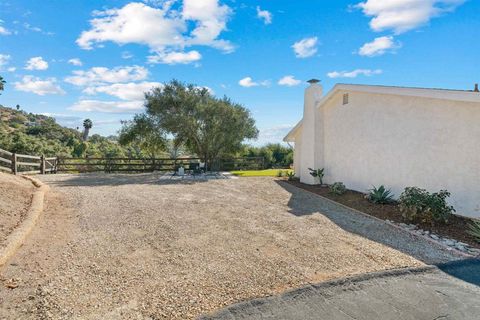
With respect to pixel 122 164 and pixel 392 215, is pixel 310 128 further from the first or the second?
pixel 122 164

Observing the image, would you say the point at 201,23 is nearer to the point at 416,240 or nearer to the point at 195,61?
the point at 195,61

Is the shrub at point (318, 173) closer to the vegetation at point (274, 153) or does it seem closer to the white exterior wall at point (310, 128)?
the white exterior wall at point (310, 128)

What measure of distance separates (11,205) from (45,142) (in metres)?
32.1

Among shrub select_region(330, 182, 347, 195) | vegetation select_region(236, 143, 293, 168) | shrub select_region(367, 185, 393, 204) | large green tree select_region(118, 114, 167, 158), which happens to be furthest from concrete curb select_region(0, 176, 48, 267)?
vegetation select_region(236, 143, 293, 168)

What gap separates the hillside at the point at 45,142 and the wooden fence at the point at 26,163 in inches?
241

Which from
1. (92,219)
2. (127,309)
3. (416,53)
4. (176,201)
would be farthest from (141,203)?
(416,53)

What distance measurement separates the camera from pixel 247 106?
19453mm

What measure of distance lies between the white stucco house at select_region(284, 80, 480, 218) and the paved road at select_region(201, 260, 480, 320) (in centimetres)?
415

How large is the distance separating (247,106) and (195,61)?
179 inches

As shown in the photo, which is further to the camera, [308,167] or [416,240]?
[308,167]

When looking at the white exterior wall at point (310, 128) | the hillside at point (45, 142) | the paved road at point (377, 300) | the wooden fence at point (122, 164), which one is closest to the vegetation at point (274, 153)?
the wooden fence at point (122, 164)

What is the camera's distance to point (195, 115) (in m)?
17.5

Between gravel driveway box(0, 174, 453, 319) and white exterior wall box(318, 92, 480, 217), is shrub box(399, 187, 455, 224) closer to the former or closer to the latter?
gravel driveway box(0, 174, 453, 319)

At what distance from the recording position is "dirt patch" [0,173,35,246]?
5.15 m
